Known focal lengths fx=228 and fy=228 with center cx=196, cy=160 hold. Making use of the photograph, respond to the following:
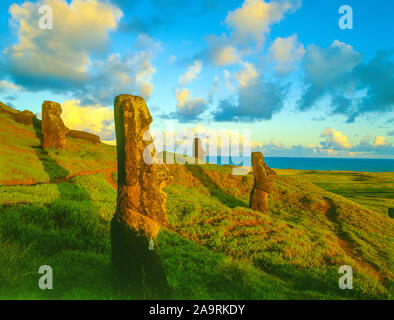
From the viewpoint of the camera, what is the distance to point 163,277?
21.4 ft

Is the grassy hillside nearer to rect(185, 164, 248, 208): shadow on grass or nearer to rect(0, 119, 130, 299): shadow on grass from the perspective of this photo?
rect(0, 119, 130, 299): shadow on grass

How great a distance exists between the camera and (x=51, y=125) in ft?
96.2


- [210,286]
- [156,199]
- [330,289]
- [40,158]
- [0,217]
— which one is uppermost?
[40,158]

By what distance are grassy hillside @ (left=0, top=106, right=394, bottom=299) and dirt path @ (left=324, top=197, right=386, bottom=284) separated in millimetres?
113

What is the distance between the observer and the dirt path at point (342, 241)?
14820 millimetres

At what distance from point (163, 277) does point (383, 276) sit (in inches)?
610

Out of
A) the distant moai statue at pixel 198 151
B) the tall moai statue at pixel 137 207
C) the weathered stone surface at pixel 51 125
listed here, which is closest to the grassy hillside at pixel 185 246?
the tall moai statue at pixel 137 207

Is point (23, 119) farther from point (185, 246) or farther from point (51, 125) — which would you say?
point (185, 246)

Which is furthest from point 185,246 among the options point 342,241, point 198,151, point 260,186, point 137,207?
point 198,151

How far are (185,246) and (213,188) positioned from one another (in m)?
20.3

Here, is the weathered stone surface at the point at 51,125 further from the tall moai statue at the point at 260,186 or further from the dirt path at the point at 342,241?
the dirt path at the point at 342,241
